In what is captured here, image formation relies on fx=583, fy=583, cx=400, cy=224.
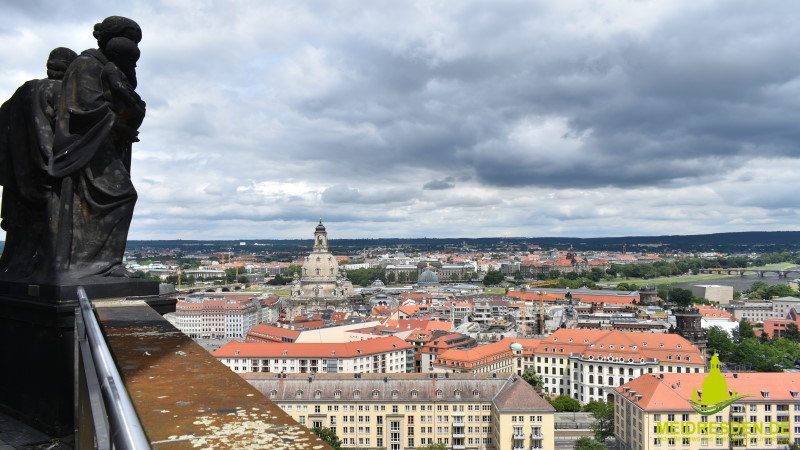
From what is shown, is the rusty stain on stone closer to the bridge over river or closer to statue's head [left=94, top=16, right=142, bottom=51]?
statue's head [left=94, top=16, right=142, bottom=51]

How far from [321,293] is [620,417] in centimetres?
6689

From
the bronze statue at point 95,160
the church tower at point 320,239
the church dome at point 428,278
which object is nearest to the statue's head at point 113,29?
the bronze statue at point 95,160

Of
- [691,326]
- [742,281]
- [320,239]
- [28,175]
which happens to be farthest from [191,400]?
[742,281]

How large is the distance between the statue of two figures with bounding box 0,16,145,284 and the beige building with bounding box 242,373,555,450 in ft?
99.6

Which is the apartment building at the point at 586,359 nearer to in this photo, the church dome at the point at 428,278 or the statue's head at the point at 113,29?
the statue's head at the point at 113,29

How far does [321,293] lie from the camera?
318 ft

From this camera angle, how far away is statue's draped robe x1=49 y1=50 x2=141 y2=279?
5176 mm

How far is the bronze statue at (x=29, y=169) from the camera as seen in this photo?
5.28 m

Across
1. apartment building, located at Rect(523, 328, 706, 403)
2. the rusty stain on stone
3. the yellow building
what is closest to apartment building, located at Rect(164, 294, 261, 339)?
apartment building, located at Rect(523, 328, 706, 403)

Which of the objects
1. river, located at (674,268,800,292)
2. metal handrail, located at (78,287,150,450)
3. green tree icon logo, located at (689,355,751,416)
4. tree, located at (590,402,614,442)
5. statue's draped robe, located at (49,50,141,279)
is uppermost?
statue's draped robe, located at (49,50,141,279)

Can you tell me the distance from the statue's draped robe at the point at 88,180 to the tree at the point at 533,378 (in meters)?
43.1

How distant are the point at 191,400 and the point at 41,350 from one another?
2.77 metres

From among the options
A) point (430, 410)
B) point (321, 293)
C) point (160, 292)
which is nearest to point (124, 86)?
point (160, 292)

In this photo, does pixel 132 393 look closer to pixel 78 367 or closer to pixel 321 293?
pixel 78 367
